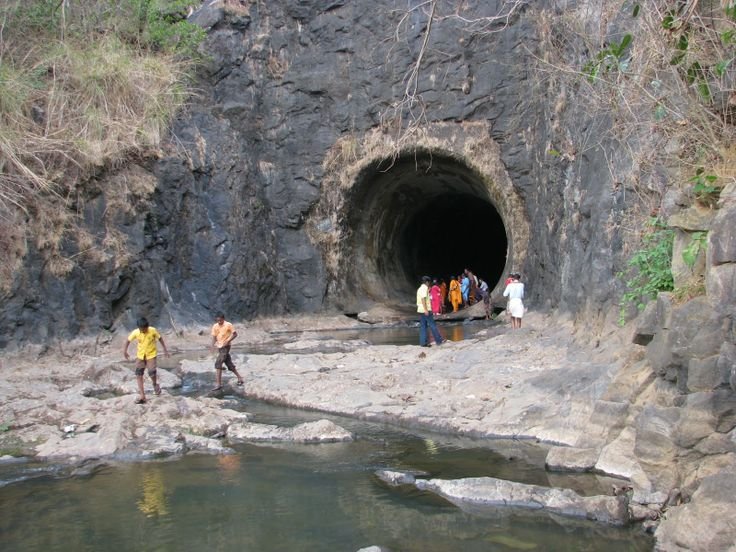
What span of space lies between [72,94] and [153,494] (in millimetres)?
13088

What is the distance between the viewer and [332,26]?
69.6 feet

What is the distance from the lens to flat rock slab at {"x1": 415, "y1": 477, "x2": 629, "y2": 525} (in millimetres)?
5742

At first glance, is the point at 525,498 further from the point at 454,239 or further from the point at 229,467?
the point at 454,239

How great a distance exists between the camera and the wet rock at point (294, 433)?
27.2 ft

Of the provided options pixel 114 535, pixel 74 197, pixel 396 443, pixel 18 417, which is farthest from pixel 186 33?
pixel 114 535

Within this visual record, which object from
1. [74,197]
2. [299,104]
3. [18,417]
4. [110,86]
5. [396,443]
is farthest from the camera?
[299,104]

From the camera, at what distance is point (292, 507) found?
630cm

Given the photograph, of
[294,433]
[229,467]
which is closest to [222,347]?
[294,433]

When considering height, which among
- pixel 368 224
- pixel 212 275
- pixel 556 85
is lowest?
pixel 212 275

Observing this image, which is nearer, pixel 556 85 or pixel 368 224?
pixel 556 85

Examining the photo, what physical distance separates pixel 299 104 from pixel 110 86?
548 centimetres

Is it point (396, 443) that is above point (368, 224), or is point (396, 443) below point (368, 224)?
below

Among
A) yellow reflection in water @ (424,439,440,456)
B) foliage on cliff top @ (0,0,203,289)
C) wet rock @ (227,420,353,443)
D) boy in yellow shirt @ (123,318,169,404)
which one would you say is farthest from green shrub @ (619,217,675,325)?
foliage on cliff top @ (0,0,203,289)

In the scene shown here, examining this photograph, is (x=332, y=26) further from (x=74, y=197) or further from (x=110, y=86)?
(x=74, y=197)
